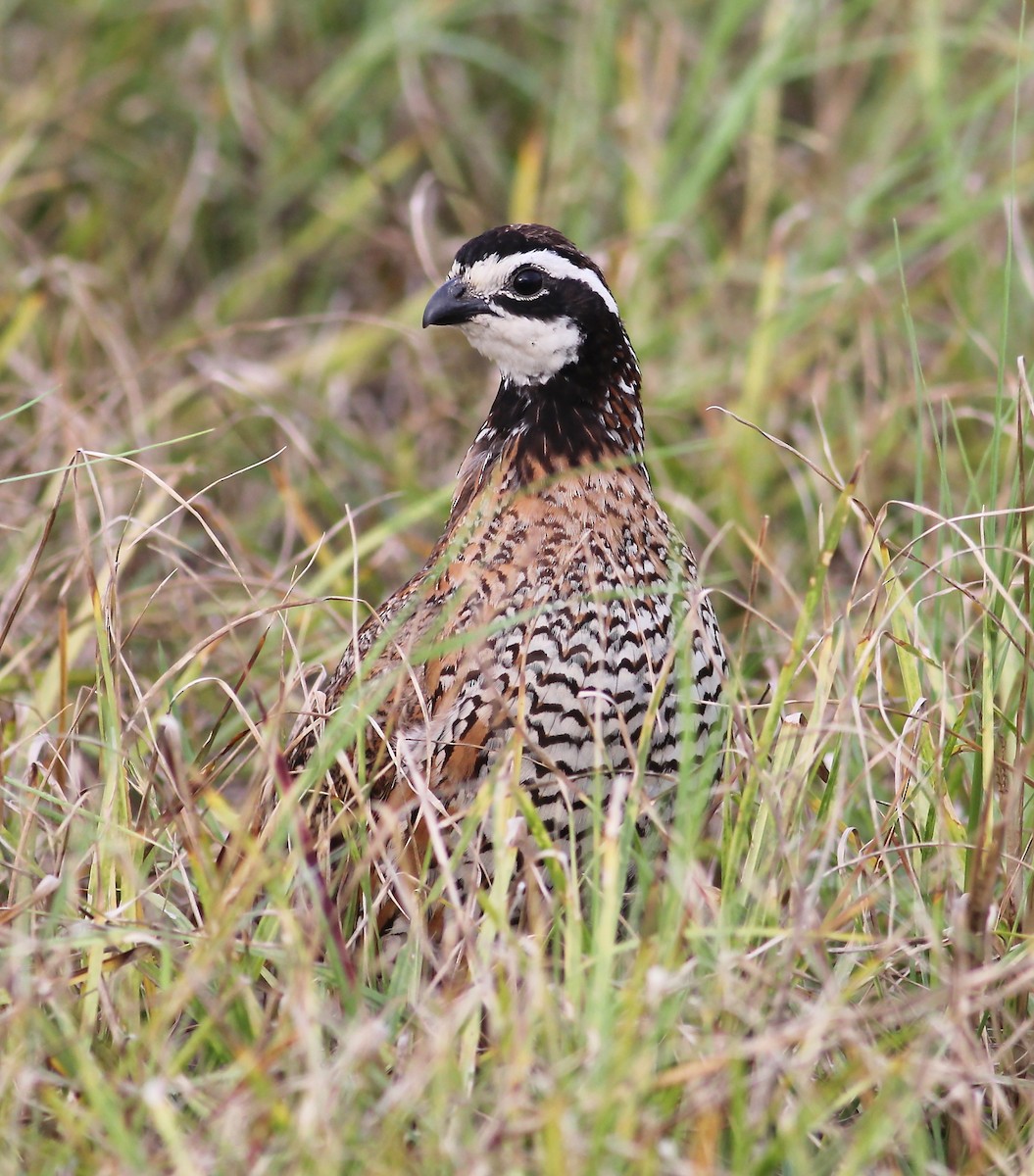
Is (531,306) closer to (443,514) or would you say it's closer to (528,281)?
(528,281)

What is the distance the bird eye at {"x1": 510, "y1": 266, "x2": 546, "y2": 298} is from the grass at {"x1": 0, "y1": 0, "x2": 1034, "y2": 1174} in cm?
65

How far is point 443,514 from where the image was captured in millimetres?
4777

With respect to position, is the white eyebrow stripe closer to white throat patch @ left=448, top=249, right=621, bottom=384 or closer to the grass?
white throat patch @ left=448, top=249, right=621, bottom=384

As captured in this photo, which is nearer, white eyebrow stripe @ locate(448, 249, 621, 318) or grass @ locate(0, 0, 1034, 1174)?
grass @ locate(0, 0, 1034, 1174)

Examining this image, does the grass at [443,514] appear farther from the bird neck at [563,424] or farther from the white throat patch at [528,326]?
the white throat patch at [528,326]

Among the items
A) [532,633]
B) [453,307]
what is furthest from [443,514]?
[532,633]

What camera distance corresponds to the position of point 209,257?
242 inches

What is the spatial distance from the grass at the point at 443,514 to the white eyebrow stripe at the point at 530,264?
0.55 metres

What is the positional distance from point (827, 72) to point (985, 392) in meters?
2.15

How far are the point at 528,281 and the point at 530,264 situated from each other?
3 cm

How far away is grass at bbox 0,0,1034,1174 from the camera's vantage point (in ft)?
7.82

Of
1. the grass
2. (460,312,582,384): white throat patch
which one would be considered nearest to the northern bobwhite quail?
(460,312,582,384): white throat patch

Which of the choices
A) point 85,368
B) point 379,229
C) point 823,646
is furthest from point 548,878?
point 379,229

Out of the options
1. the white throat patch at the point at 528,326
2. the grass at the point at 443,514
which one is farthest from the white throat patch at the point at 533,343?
the grass at the point at 443,514
